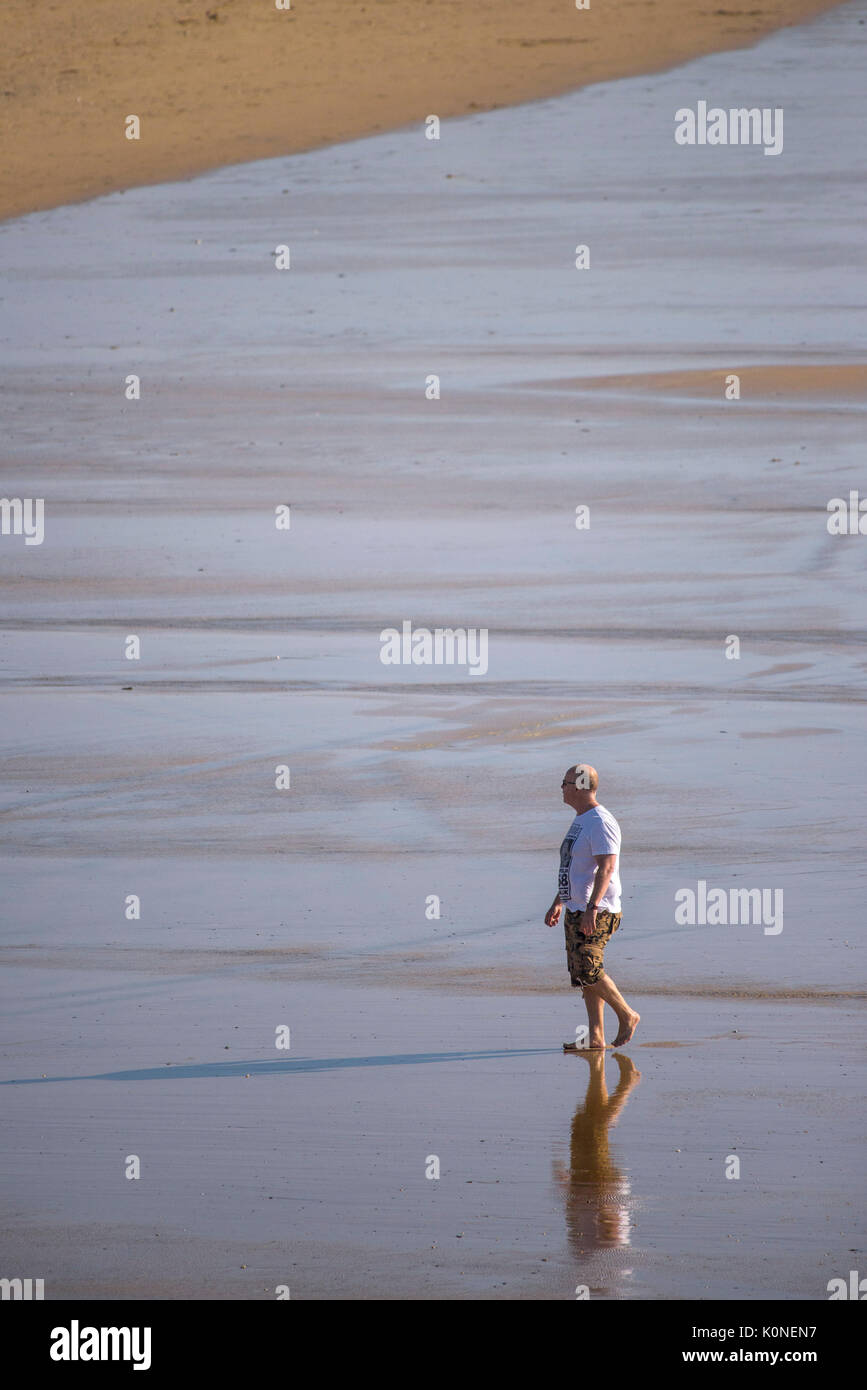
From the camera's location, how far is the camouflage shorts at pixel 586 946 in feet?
27.6

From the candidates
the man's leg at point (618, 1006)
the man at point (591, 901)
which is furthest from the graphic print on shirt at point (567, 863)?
the man's leg at point (618, 1006)

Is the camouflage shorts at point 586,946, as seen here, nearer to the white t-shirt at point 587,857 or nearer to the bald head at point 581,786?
the white t-shirt at point 587,857

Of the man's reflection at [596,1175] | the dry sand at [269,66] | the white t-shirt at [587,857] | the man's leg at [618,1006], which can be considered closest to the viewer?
the man's reflection at [596,1175]

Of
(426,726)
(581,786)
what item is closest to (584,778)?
(581,786)

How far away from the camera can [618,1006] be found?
27.6 ft

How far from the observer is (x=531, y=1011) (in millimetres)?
8930

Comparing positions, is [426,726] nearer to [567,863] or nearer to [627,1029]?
[567,863]

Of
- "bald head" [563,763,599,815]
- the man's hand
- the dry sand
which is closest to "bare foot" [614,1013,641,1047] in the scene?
the man's hand

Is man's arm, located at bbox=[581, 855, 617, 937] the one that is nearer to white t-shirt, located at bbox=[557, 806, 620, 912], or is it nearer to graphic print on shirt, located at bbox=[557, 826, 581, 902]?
white t-shirt, located at bbox=[557, 806, 620, 912]

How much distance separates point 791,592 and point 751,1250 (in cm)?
963

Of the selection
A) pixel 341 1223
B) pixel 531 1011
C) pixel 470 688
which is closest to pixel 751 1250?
pixel 341 1223

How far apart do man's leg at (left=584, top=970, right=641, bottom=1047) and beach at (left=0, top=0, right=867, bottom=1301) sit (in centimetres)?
10

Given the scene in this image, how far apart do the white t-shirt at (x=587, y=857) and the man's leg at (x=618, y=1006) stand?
0.32 m

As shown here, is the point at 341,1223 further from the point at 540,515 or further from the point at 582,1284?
the point at 540,515
